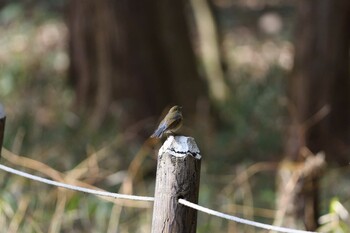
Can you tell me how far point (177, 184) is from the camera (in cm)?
319

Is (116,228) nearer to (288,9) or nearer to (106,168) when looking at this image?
(106,168)

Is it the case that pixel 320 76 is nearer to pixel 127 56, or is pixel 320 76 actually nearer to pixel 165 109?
pixel 165 109

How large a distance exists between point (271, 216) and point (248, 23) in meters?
11.5

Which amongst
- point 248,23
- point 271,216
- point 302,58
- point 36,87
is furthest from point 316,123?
point 248,23

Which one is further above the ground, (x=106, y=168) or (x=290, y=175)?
(x=106, y=168)

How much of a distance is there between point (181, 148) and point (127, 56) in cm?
732

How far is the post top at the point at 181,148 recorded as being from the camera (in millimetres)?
3197

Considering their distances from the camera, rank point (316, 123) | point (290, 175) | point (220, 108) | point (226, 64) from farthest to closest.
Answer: point (226, 64)
point (220, 108)
point (316, 123)
point (290, 175)

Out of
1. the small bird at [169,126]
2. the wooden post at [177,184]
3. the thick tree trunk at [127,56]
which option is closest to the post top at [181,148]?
the wooden post at [177,184]

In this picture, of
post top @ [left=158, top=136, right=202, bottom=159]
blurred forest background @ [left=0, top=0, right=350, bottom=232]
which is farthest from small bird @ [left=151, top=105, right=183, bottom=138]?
blurred forest background @ [left=0, top=0, right=350, bottom=232]

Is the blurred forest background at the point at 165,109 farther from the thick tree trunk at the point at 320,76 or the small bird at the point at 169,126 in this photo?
the small bird at the point at 169,126

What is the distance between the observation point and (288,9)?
59.3 ft

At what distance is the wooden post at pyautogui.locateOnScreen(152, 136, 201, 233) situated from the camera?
319 centimetres

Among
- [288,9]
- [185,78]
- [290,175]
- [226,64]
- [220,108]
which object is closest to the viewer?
[290,175]
